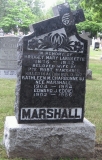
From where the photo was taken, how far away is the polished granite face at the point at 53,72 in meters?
4.79

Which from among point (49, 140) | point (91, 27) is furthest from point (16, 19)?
point (49, 140)

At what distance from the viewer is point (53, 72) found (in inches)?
192

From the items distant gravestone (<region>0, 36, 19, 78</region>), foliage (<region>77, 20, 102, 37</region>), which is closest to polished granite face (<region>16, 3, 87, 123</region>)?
distant gravestone (<region>0, 36, 19, 78</region>)

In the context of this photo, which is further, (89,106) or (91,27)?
(91,27)

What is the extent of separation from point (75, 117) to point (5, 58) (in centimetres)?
681

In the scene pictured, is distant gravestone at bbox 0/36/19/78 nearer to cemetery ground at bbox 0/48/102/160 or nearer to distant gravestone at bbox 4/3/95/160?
cemetery ground at bbox 0/48/102/160

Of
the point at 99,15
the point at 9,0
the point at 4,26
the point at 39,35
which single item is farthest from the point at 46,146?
the point at 9,0

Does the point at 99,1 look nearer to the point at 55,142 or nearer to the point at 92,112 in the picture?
the point at 92,112

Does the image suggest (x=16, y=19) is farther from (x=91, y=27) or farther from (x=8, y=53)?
(x=8, y=53)

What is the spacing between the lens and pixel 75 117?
5000 mm

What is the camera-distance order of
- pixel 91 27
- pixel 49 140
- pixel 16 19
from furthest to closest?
pixel 16 19, pixel 91 27, pixel 49 140

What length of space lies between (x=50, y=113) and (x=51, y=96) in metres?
0.23

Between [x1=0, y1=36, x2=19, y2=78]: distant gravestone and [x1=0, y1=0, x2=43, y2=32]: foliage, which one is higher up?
[x1=0, y1=0, x2=43, y2=32]: foliage

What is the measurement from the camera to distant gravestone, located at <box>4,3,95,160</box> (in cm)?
470
